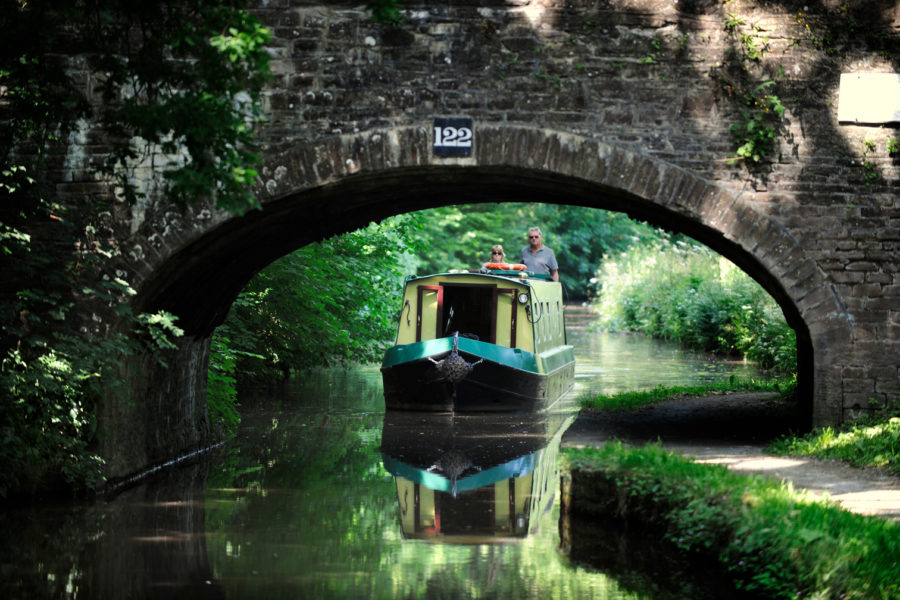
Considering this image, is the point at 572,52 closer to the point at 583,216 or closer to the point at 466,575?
the point at 466,575

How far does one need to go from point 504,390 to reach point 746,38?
6.23 metres

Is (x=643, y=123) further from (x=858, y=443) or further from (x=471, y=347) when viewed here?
(x=471, y=347)

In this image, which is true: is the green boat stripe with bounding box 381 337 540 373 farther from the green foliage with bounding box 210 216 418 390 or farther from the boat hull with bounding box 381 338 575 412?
the green foliage with bounding box 210 216 418 390

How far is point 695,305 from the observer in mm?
25938

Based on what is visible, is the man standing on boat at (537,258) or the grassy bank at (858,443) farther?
the man standing on boat at (537,258)

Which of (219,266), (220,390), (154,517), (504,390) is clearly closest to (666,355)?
(504,390)

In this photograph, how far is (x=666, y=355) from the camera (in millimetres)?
24062

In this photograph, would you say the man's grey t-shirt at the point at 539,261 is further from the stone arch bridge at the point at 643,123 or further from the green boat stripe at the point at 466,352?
the stone arch bridge at the point at 643,123

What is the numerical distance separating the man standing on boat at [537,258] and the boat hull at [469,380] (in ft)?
7.21

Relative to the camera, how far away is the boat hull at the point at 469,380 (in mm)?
13984

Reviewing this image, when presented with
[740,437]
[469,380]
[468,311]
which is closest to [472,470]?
[740,437]

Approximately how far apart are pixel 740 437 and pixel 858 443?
204 cm

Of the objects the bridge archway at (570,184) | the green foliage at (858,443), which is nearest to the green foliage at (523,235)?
the bridge archway at (570,184)

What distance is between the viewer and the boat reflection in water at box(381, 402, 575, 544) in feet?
27.2
